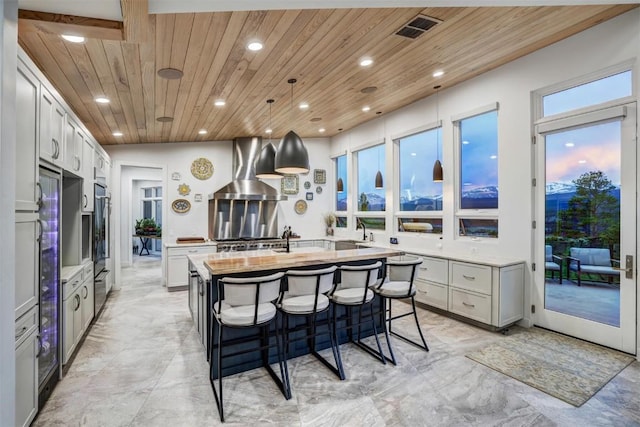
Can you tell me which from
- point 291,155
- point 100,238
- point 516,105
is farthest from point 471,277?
point 100,238

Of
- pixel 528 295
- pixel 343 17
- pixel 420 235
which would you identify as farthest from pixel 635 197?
pixel 343 17

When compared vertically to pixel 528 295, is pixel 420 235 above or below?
above

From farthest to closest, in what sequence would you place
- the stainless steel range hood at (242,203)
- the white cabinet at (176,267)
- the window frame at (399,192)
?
the stainless steel range hood at (242,203), the white cabinet at (176,267), the window frame at (399,192)

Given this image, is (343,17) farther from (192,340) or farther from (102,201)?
(102,201)

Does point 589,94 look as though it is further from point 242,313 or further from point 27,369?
point 27,369

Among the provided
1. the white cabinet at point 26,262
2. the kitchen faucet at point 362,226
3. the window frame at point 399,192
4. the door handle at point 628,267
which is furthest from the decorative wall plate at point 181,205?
the door handle at point 628,267

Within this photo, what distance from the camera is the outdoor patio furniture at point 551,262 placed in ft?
12.1

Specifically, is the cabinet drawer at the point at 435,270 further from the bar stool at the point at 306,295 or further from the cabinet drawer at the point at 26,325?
the cabinet drawer at the point at 26,325

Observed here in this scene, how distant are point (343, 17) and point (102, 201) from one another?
4048 mm

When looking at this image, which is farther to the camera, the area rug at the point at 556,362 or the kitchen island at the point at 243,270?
the kitchen island at the point at 243,270

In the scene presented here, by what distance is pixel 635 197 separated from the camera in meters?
3.07

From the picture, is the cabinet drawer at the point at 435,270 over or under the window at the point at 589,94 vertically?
under

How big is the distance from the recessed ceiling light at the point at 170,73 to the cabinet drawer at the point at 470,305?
404cm

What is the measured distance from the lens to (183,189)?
21.8ft
